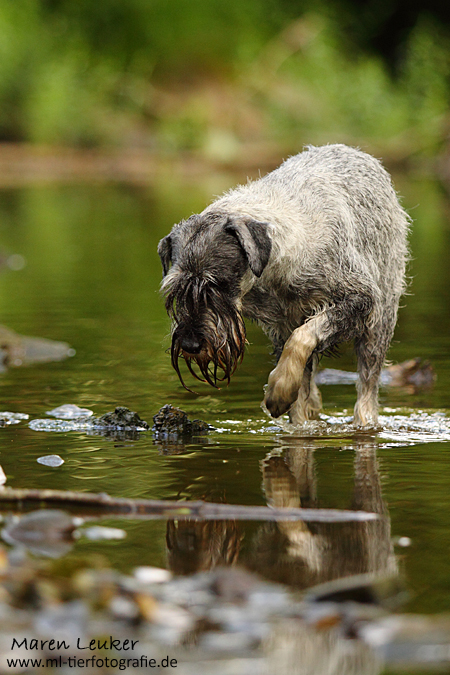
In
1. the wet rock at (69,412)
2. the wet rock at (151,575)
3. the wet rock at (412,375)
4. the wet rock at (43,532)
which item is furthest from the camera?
the wet rock at (412,375)

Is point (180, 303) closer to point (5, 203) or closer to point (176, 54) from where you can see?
point (5, 203)

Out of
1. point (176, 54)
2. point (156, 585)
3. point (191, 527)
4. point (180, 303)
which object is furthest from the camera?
point (176, 54)

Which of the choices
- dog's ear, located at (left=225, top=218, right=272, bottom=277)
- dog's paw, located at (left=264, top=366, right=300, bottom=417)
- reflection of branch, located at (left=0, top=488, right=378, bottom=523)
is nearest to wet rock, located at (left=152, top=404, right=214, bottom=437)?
dog's paw, located at (left=264, top=366, right=300, bottom=417)

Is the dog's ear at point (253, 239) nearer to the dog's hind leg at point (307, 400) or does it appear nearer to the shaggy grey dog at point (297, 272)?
the shaggy grey dog at point (297, 272)

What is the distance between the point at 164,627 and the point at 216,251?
9.05ft

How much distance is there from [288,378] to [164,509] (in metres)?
1.62

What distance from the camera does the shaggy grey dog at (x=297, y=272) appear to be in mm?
5898

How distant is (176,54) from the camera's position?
42312 mm

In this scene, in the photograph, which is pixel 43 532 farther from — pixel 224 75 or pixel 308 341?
pixel 224 75

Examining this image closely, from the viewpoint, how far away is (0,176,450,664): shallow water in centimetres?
445

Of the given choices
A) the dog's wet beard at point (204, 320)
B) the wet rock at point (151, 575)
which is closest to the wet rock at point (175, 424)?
the dog's wet beard at point (204, 320)

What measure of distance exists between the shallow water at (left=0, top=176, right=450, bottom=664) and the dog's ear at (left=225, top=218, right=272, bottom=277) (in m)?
1.11

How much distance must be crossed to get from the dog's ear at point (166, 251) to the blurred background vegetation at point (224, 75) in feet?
94.8

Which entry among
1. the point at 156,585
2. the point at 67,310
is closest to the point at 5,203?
the point at 67,310
